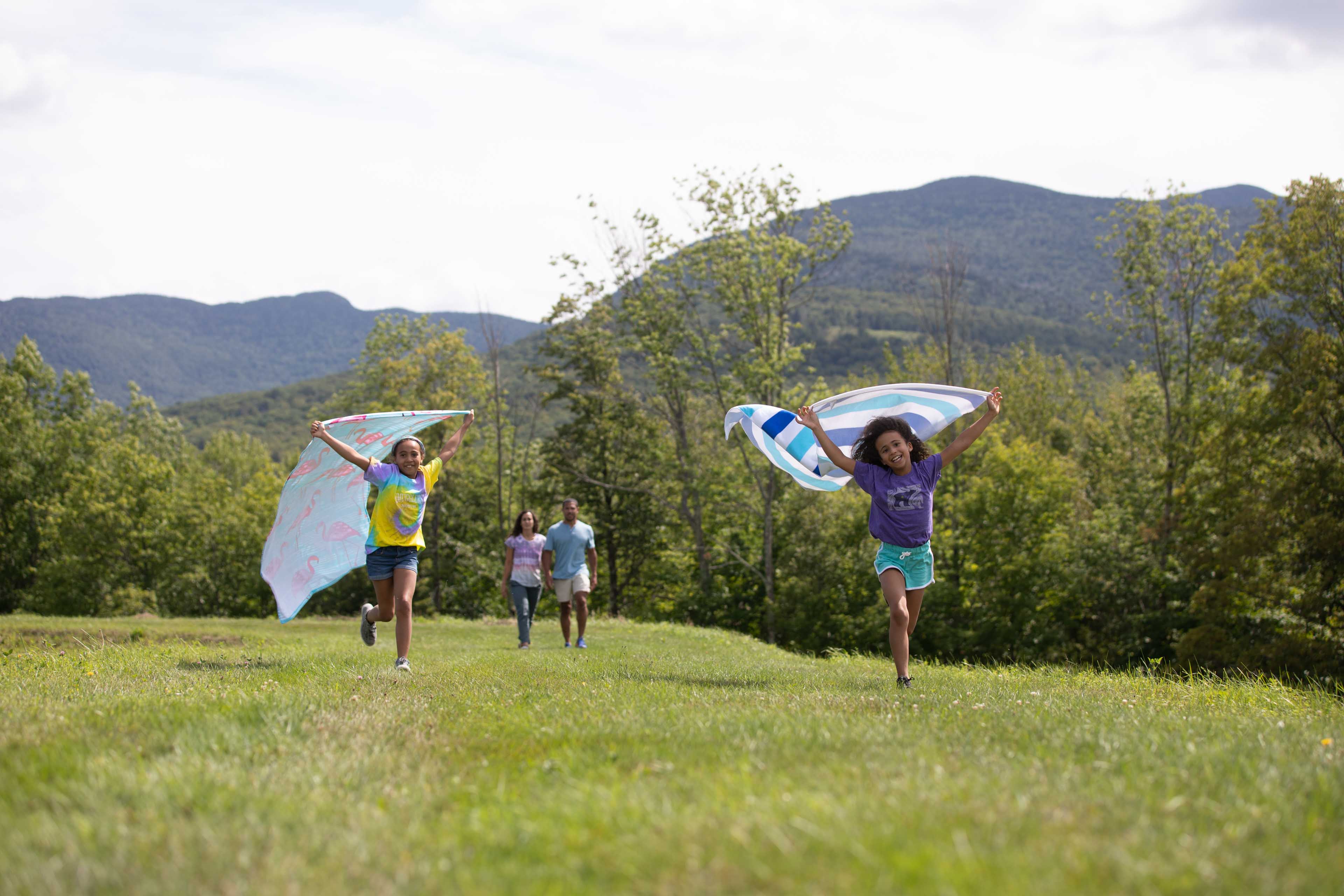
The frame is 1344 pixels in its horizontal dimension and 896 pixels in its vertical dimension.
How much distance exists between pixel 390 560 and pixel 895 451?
557 centimetres

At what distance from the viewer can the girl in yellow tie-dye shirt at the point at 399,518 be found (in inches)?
405

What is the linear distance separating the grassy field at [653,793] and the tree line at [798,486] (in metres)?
23.1

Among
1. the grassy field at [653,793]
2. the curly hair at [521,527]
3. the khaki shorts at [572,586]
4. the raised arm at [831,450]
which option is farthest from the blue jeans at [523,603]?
the grassy field at [653,793]

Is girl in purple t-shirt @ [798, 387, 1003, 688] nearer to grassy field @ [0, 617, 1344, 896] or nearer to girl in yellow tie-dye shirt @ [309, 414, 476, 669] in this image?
grassy field @ [0, 617, 1344, 896]

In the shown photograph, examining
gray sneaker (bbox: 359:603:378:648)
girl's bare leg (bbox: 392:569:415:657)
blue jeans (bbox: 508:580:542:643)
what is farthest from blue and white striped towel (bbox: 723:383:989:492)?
blue jeans (bbox: 508:580:542:643)

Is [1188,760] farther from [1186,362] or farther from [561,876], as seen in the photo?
[1186,362]

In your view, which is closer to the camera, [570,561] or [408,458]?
[408,458]

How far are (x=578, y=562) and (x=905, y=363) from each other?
55389mm

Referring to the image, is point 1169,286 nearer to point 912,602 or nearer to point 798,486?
point 798,486

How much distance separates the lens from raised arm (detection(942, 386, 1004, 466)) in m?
9.48

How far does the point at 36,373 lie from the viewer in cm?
6544

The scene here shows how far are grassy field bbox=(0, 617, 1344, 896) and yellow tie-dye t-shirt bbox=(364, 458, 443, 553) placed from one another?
8.13 feet

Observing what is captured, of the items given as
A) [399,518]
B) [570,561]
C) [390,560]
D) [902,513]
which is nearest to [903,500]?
[902,513]

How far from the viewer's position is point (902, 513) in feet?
31.0
